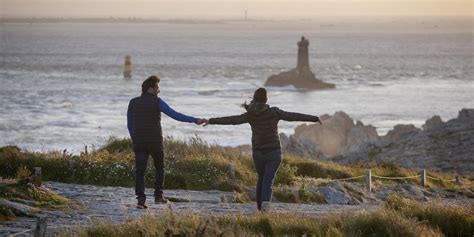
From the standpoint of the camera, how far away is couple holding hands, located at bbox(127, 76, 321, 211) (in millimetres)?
12633

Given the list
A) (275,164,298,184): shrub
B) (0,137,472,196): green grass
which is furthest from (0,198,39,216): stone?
(275,164,298,184): shrub

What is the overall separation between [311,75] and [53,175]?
8969 cm

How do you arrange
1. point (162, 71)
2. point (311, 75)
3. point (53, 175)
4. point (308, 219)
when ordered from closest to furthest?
point (308, 219) → point (53, 175) → point (311, 75) → point (162, 71)

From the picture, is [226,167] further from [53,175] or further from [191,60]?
[191,60]

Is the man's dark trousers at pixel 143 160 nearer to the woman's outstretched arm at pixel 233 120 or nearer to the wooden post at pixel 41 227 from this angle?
the woman's outstretched arm at pixel 233 120

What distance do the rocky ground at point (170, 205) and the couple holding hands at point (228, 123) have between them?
0.40m

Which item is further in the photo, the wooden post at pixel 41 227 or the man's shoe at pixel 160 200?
the man's shoe at pixel 160 200

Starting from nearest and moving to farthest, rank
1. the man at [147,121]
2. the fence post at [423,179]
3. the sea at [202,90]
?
the man at [147,121]
the fence post at [423,179]
the sea at [202,90]

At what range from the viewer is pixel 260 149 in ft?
41.4

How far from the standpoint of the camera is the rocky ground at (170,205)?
12.2m

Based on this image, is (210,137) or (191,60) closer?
(210,137)

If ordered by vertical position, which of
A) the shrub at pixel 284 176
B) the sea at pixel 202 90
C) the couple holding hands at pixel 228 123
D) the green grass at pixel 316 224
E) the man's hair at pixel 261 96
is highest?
the man's hair at pixel 261 96

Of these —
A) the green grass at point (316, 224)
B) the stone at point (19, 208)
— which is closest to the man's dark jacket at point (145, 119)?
the stone at point (19, 208)

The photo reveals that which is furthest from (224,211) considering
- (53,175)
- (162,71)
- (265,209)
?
(162,71)
